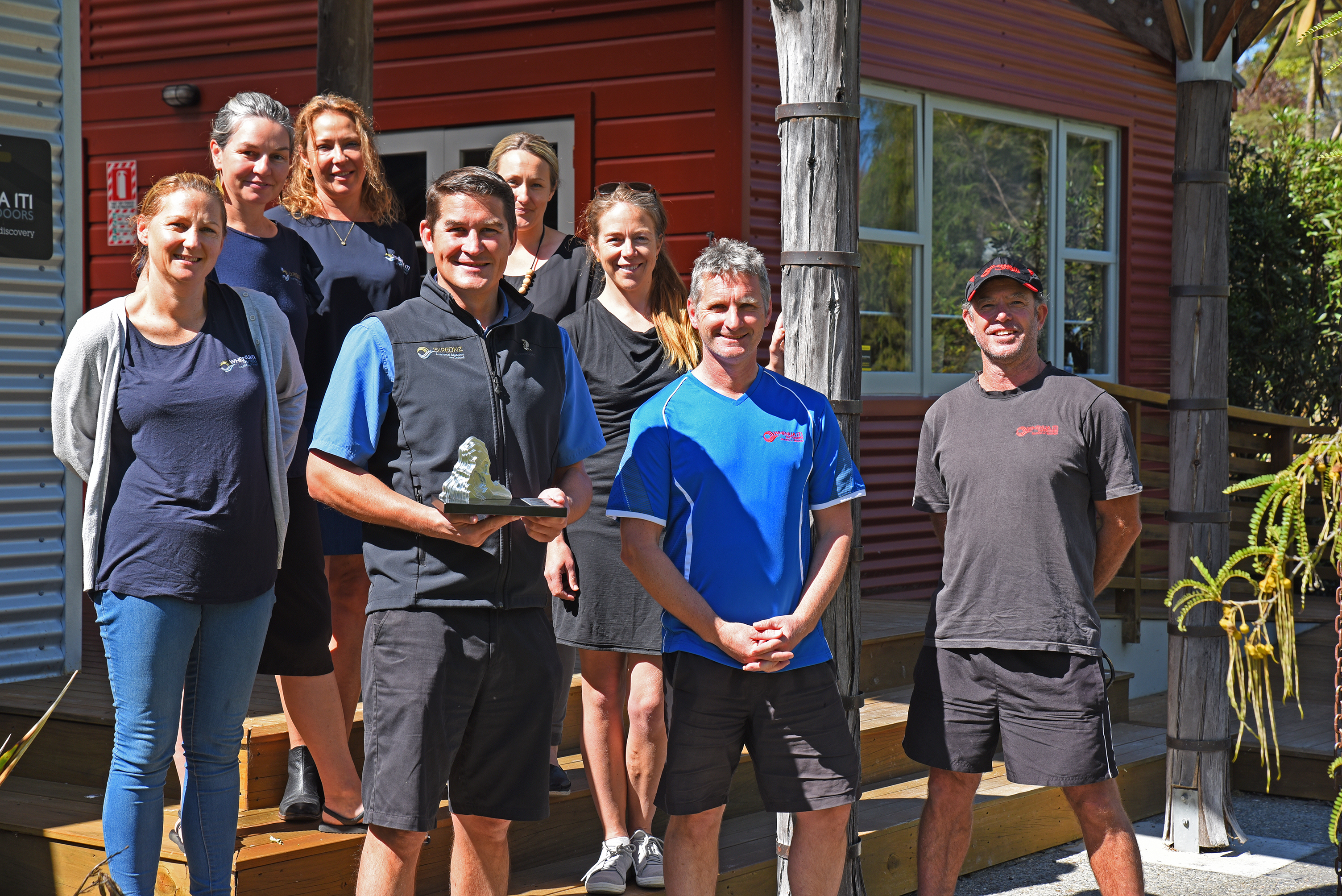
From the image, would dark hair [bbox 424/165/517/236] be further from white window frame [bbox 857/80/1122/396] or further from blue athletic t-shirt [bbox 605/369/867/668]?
white window frame [bbox 857/80/1122/396]

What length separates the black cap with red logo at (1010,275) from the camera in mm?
3527

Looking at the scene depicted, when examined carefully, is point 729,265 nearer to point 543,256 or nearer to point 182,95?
point 543,256

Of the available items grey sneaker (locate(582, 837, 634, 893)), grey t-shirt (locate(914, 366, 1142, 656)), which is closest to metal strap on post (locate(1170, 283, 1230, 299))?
grey t-shirt (locate(914, 366, 1142, 656))

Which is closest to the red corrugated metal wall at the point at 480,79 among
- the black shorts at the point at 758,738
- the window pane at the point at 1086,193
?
the window pane at the point at 1086,193

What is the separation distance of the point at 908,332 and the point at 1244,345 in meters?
3.84

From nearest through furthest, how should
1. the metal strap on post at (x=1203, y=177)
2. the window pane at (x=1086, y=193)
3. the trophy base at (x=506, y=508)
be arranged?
the trophy base at (x=506, y=508)
the metal strap on post at (x=1203, y=177)
the window pane at (x=1086, y=193)

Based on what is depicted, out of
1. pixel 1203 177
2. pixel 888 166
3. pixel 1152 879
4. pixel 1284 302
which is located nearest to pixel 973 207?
pixel 888 166

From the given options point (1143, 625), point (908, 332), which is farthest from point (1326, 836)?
point (908, 332)

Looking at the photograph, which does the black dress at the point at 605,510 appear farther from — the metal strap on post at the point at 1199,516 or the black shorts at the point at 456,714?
the metal strap on post at the point at 1199,516

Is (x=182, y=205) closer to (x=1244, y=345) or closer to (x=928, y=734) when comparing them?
(x=928, y=734)

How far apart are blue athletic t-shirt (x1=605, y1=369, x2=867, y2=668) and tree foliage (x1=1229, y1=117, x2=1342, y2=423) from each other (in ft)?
27.0

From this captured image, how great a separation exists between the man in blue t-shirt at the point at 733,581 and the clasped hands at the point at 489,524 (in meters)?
0.30

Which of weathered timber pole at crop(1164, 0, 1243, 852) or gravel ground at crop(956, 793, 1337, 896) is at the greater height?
weathered timber pole at crop(1164, 0, 1243, 852)

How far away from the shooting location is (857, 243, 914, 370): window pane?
307 inches
